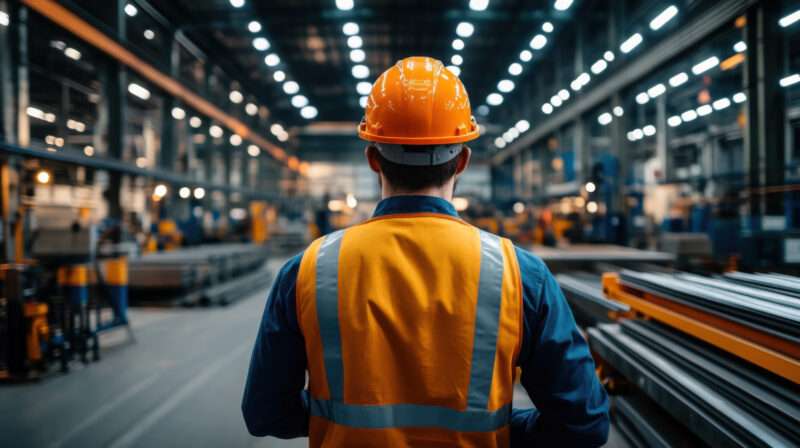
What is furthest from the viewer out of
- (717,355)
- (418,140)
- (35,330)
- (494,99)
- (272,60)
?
(494,99)

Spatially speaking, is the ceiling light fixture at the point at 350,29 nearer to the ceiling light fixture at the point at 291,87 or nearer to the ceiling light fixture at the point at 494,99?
the ceiling light fixture at the point at 291,87

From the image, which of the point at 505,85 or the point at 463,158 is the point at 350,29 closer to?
the point at 505,85

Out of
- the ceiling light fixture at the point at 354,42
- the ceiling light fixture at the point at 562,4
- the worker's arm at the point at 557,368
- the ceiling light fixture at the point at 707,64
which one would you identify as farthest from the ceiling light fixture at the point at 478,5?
the worker's arm at the point at 557,368

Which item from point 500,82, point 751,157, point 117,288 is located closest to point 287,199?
point 500,82

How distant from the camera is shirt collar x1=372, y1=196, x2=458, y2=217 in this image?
1.12 m

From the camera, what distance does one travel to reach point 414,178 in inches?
45.1

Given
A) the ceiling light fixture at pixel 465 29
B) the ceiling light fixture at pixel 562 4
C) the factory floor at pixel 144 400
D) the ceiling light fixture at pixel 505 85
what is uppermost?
the ceiling light fixture at pixel 562 4

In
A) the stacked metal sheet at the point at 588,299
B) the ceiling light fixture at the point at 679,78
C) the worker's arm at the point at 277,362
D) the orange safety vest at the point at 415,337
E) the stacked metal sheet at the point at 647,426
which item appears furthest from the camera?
the ceiling light fixture at the point at 679,78

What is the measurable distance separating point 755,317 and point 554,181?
793 inches

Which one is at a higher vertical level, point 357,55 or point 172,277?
point 357,55

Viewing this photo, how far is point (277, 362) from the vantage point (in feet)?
3.67

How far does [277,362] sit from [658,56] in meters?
13.6

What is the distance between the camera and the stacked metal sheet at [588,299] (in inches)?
134

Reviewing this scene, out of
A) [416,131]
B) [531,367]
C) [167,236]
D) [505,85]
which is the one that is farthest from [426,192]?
[505,85]
